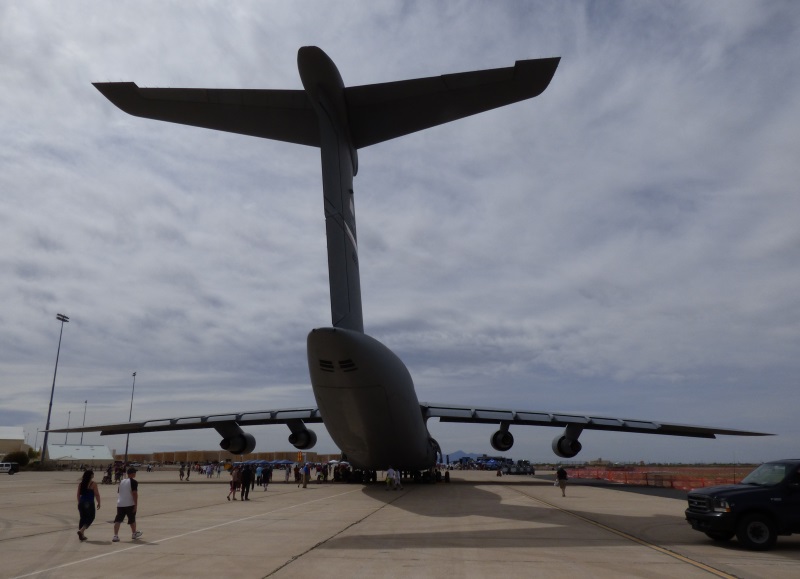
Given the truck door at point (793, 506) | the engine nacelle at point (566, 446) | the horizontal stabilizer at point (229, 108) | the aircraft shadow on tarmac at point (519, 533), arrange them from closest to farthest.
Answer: the truck door at point (793, 506)
the aircraft shadow on tarmac at point (519, 533)
the horizontal stabilizer at point (229, 108)
the engine nacelle at point (566, 446)

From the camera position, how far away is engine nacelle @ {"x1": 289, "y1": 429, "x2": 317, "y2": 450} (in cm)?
2958

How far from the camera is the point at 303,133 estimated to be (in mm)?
16062

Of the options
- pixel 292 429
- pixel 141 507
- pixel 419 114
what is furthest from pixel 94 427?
pixel 419 114

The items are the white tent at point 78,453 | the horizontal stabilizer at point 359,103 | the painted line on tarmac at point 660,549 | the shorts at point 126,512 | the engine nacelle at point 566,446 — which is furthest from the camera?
the white tent at point 78,453

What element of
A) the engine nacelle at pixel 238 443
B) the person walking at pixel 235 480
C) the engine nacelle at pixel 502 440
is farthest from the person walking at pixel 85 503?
the engine nacelle at pixel 502 440

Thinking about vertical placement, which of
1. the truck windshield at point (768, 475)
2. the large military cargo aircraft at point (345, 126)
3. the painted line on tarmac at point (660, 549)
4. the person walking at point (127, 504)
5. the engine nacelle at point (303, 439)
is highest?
the large military cargo aircraft at point (345, 126)

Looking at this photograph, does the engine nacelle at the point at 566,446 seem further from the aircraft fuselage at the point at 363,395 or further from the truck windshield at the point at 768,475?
the truck windshield at the point at 768,475

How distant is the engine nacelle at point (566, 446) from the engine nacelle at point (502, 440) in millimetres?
2065

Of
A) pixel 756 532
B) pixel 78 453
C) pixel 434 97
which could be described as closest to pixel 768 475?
pixel 756 532

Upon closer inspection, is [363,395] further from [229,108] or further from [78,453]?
[78,453]

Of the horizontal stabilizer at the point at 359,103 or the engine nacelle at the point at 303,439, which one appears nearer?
the horizontal stabilizer at the point at 359,103

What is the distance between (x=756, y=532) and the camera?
9.08 meters

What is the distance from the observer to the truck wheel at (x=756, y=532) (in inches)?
354

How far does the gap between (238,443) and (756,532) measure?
24.3 metres
